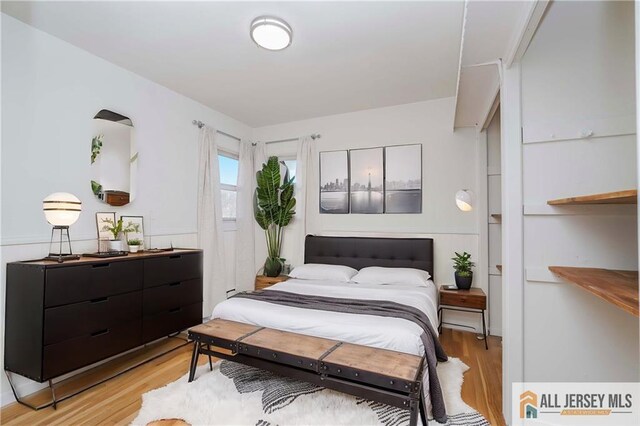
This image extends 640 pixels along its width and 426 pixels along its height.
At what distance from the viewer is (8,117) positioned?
2.07 metres

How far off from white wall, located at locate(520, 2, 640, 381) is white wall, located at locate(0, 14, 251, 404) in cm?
323

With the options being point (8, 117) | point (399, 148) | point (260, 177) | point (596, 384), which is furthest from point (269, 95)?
point (596, 384)

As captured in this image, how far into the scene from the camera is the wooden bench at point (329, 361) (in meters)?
1.53

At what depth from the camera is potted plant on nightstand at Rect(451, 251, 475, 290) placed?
123 inches

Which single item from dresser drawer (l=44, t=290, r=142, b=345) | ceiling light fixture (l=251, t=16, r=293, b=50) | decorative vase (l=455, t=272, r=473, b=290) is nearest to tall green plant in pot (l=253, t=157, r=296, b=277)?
dresser drawer (l=44, t=290, r=142, b=345)

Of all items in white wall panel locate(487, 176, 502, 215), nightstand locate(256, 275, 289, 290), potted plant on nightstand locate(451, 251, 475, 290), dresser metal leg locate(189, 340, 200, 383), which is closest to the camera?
dresser metal leg locate(189, 340, 200, 383)

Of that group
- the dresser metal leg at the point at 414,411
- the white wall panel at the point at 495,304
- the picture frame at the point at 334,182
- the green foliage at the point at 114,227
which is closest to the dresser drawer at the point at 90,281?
the green foliage at the point at 114,227

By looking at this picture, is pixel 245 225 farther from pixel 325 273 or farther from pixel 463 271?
pixel 463 271

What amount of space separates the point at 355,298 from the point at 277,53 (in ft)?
7.28

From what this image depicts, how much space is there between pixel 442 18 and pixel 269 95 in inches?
77.0

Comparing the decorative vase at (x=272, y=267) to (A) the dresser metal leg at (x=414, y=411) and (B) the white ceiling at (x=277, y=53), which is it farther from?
(A) the dresser metal leg at (x=414, y=411)

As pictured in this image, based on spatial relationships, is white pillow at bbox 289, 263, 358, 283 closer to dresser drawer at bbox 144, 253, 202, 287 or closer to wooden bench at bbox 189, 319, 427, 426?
dresser drawer at bbox 144, 253, 202, 287

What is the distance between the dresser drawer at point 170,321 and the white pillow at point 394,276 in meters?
1.68

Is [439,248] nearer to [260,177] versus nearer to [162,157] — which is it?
[260,177]
